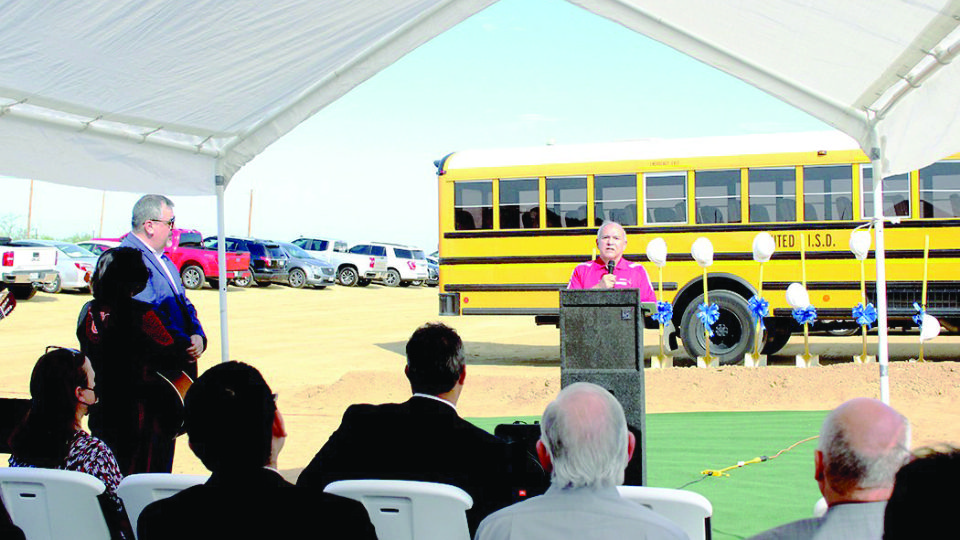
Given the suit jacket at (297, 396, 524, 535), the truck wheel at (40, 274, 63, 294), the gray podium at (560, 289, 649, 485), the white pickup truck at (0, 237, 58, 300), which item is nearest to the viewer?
the suit jacket at (297, 396, 524, 535)

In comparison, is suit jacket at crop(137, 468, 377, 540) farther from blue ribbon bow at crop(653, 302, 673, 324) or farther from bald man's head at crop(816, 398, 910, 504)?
blue ribbon bow at crop(653, 302, 673, 324)

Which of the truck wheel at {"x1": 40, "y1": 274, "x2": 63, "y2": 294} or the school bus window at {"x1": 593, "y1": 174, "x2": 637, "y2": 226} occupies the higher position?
the school bus window at {"x1": 593, "y1": 174, "x2": 637, "y2": 226}

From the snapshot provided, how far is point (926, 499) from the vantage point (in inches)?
43.8

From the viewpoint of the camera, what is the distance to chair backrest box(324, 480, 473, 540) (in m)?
2.08

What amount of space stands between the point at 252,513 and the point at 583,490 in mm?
Result: 651

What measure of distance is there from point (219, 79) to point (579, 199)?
7.01m

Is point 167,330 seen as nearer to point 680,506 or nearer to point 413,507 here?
point 413,507

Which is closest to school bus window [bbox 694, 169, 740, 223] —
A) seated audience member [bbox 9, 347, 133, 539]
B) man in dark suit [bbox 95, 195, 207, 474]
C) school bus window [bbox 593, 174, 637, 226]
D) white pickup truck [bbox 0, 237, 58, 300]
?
school bus window [bbox 593, 174, 637, 226]

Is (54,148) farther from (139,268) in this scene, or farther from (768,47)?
(768,47)


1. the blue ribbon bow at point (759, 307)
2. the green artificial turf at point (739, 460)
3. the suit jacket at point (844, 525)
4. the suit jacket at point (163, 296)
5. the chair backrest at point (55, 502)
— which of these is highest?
the suit jacket at point (163, 296)

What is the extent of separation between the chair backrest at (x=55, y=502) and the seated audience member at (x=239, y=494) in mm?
598

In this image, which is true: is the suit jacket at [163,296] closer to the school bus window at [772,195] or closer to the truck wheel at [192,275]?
the school bus window at [772,195]

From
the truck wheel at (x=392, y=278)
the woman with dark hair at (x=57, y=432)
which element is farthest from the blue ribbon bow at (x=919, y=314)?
the truck wheel at (x=392, y=278)

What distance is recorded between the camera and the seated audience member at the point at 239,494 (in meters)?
1.69
